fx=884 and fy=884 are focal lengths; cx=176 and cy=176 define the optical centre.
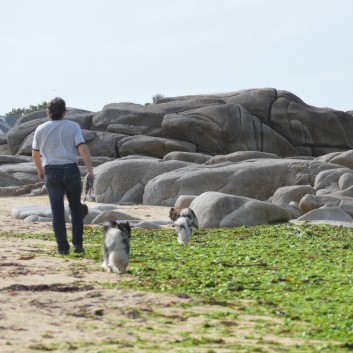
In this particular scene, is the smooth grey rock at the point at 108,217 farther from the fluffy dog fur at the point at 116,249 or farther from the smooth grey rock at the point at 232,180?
the fluffy dog fur at the point at 116,249

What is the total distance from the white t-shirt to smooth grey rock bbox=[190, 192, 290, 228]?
872cm

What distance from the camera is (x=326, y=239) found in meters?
17.5

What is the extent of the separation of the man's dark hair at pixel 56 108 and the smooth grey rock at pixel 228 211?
346 inches

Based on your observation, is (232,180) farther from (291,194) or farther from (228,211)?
(228,211)

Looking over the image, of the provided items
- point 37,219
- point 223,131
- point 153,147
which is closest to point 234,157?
point 153,147

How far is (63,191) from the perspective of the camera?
42.9 ft

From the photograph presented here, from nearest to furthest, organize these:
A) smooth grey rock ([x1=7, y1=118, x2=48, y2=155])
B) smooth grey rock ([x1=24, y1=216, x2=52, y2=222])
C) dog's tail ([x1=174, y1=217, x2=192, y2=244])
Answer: dog's tail ([x1=174, y1=217, x2=192, y2=244]), smooth grey rock ([x1=24, y1=216, x2=52, y2=222]), smooth grey rock ([x1=7, y1=118, x2=48, y2=155])

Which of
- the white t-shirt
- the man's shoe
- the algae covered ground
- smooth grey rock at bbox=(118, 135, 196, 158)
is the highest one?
the white t-shirt

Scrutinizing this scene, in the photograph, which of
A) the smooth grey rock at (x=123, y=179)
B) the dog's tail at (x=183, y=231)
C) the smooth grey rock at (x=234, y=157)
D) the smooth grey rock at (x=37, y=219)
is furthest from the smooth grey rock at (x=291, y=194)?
the dog's tail at (x=183, y=231)

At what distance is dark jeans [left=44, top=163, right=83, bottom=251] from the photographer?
42.3ft

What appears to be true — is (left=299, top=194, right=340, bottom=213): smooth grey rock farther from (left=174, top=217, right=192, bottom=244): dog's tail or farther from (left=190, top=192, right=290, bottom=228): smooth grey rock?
(left=174, top=217, right=192, bottom=244): dog's tail

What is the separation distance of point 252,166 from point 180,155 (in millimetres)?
10569

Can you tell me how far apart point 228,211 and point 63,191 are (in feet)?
29.3

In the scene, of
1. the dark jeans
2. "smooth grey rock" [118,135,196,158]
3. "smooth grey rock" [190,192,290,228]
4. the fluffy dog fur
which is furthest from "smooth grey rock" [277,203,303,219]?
"smooth grey rock" [118,135,196,158]
